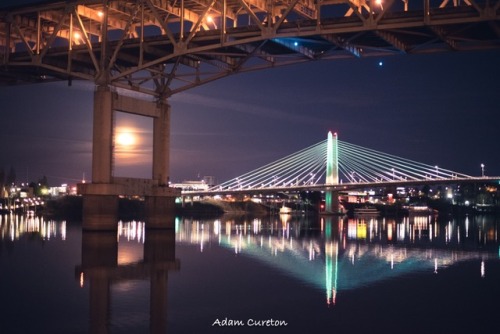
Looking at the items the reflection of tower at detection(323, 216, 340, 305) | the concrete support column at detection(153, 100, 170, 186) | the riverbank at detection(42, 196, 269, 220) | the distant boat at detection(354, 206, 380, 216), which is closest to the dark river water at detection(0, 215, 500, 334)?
the reflection of tower at detection(323, 216, 340, 305)

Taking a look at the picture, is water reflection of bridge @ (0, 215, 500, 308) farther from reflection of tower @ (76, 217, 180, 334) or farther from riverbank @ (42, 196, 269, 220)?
riverbank @ (42, 196, 269, 220)

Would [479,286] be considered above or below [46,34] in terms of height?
below

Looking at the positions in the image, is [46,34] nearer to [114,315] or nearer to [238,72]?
[238,72]

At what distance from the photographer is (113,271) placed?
1064 inches

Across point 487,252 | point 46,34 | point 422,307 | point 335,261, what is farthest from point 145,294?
point 46,34

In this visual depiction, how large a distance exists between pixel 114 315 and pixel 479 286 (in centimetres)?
1285

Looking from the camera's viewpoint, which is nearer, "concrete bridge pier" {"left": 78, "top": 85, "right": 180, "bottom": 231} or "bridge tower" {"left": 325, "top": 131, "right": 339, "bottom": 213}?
"concrete bridge pier" {"left": 78, "top": 85, "right": 180, "bottom": 231}

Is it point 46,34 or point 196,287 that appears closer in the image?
point 196,287

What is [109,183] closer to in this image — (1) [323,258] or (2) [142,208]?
(1) [323,258]

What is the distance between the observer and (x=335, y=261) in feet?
107

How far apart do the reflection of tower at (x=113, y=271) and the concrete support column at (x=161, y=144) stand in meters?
6.25

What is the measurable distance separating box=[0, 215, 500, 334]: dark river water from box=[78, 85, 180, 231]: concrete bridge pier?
20.8 feet

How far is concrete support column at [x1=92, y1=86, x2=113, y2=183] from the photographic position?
4522 cm

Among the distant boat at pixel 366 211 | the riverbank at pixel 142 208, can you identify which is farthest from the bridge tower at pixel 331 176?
the distant boat at pixel 366 211
